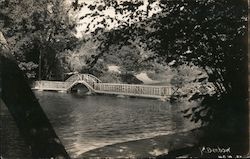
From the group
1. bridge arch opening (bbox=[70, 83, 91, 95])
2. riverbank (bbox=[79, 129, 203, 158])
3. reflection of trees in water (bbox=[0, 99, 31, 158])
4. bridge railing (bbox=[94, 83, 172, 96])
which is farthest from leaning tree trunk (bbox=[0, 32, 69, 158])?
bridge railing (bbox=[94, 83, 172, 96])

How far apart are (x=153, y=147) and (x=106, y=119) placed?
17.2 ft

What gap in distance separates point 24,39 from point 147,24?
3649mm

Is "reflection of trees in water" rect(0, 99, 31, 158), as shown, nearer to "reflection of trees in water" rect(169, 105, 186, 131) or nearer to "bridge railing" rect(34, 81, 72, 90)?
"bridge railing" rect(34, 81, 72, 90)

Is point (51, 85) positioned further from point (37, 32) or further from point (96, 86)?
point (96, 86)

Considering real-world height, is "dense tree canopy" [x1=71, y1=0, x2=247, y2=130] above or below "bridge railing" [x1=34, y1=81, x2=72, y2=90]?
above

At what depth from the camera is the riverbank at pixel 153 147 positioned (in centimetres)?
431

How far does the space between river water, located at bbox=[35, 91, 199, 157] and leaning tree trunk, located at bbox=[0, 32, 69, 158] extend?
458cm

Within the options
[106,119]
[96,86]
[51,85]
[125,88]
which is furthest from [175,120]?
[51,85]

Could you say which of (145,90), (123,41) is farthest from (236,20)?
(145,90)

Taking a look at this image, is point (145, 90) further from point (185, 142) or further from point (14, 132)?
point (185, 142)

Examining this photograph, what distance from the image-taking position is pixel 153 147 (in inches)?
187

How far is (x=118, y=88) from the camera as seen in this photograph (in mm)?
8609

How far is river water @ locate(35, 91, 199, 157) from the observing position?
8.38 metres

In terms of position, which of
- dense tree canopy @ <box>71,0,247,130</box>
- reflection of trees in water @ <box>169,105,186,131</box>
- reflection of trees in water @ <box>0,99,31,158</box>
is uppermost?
dense tree canopy @ <box>71,0,247,130</box>
